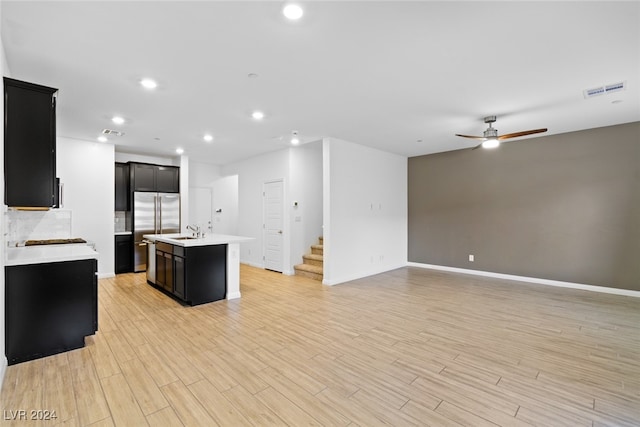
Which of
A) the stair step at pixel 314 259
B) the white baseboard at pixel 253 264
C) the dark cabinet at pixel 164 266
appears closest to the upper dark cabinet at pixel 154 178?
the dark cabinet at pixel 164 266

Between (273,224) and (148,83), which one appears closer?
(148,83)

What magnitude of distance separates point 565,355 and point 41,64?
225 inches

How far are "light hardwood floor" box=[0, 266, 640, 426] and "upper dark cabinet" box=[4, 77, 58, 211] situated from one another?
156 centimetres

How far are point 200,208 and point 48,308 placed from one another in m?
5.69

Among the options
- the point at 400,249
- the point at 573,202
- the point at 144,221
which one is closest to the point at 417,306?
the point at 400,249

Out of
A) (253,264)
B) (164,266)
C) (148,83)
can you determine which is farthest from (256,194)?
(148,83)

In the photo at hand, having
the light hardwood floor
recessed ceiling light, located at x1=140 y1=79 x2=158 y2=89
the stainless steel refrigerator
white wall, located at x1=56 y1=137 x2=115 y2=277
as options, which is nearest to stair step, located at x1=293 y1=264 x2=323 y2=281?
the light hardwood floor

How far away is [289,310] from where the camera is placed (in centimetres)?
411

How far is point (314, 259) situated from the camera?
20.8ft

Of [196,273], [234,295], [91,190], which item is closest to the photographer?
[196,273]

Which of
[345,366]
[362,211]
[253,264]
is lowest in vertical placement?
[345,366]

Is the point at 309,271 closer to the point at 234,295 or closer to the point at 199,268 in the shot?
the point at 234,295

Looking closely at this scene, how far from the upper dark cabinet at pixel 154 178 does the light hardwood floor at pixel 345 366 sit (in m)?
2.96

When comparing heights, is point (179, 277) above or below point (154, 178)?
below
